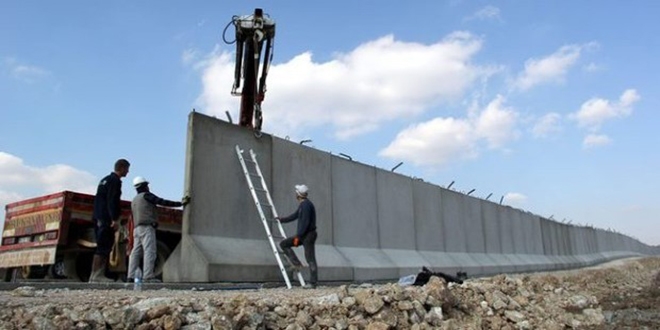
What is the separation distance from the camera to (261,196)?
8.79 meters

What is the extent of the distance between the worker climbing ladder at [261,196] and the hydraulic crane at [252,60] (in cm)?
229

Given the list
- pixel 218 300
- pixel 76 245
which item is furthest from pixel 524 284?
pixel 76 245

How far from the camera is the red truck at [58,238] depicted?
952 cm

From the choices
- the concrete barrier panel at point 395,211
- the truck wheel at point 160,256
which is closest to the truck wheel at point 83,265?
the truck wheel at point 160,256

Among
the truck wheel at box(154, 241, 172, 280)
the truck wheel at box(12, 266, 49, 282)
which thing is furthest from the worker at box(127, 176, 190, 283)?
the truck wheel at box(12, 266, 49, 282)

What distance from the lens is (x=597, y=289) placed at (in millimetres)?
10719

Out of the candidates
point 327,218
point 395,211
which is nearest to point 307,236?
point 327,218

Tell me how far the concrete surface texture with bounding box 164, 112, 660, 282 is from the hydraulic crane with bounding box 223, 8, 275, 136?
1878mm

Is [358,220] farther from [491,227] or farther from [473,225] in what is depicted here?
[491,227]

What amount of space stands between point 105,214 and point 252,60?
16.7 ft

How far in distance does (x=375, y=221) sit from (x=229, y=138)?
410 cm

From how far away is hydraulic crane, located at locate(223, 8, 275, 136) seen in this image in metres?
10.9

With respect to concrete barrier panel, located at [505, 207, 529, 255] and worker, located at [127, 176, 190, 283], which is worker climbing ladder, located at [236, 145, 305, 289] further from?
concrete barrier panel, located at [505, 207, 529, 255]

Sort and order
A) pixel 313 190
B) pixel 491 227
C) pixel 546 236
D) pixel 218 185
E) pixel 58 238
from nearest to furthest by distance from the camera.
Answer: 1. pixel 218 185
2. pixel 58 238
3. pixel 313 190
4. pixel 491 227
5. pixel 546 236
